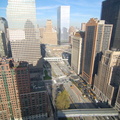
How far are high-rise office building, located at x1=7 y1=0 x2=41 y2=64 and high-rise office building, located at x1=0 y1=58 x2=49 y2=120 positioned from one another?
49.1m

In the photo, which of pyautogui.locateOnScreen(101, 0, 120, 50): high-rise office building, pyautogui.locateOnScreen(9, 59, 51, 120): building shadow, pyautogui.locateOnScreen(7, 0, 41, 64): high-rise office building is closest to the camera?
pyautogui.locateOnScreen(9, 59, 51, 120): building shadow

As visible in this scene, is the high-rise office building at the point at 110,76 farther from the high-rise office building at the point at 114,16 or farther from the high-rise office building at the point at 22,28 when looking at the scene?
the high-rise office building at the point at 22,28

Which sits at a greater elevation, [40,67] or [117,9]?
[117,9]

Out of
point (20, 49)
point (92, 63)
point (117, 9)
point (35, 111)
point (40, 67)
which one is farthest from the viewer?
point (40, 67)

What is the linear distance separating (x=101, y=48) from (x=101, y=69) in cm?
2122

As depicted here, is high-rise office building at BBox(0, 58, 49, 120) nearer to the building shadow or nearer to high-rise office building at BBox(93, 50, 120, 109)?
the building shadow

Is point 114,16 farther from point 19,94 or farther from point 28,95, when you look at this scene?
point 19,94

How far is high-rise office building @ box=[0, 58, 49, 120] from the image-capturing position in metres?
55.1

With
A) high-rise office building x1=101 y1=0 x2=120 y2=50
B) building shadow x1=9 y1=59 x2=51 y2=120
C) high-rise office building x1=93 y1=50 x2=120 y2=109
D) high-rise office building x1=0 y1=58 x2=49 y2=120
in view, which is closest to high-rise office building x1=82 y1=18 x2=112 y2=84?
high-rise office building x1=101 y1=0 x2=120 y2=50

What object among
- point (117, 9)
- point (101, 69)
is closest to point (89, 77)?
point (101, 69)

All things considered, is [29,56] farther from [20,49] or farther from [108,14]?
[108,14]

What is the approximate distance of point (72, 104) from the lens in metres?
78.7

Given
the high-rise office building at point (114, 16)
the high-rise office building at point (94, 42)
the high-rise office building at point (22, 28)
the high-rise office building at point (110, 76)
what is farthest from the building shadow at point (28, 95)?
the high-rise office building at point (114, 16)

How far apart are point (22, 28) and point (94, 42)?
72.9 meters
